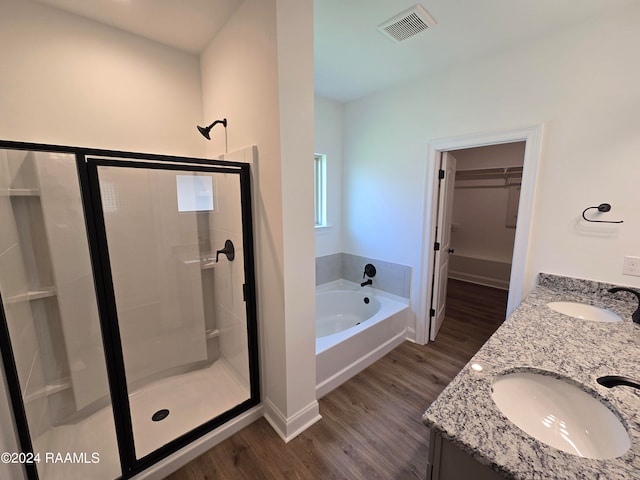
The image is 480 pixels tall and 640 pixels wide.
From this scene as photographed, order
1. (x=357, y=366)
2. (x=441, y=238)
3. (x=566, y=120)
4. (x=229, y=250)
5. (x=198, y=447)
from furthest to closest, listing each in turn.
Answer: (x=441, y=238) < (x=357, y=366) < (x=229, y=250) < (x=566, y=120) < (x=198, y=447)

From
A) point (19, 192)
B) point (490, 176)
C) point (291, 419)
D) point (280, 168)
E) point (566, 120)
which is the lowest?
point (291, 419)

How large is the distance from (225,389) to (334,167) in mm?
2539

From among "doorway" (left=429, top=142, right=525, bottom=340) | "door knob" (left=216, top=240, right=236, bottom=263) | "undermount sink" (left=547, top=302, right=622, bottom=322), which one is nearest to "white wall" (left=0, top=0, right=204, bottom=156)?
"door knob" (left=216, top=240, right=236, bottom=263)

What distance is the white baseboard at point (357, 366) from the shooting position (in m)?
2.05

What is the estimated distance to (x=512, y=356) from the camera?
1.08 m

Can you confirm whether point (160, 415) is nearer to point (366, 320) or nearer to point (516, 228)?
point (366, 320)

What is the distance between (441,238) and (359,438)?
1911 mm

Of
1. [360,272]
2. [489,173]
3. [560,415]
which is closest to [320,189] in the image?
[360,272]

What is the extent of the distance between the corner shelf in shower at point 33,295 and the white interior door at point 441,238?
9.85ft

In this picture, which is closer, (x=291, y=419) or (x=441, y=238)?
(x=291, y=419)

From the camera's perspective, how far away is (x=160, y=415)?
177cm

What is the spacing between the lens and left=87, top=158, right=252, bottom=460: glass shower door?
1.78 metres

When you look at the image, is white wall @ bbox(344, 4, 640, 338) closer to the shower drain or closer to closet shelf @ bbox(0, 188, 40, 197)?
the shower drain

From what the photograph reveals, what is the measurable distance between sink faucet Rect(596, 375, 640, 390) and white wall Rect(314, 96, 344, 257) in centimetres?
253
